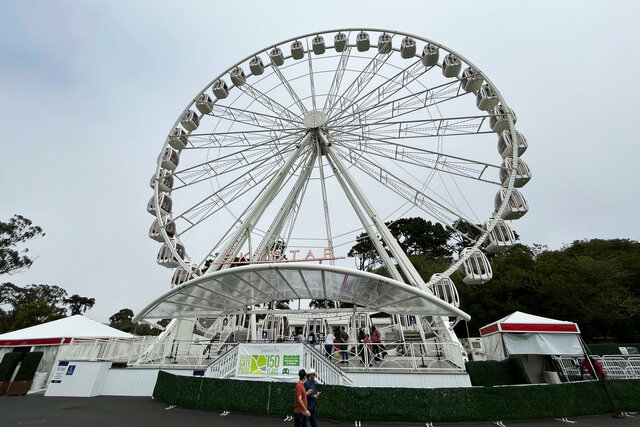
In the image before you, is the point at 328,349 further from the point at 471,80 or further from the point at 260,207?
the point at 471,80

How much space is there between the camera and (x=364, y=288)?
11805mm

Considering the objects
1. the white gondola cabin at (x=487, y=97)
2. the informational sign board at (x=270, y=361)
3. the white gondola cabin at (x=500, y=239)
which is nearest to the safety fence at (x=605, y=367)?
the white gondola cabin at (x=500, y=239)

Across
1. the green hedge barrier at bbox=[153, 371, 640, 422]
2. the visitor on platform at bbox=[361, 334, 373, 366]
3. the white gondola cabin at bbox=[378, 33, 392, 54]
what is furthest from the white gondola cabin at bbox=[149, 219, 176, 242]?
the white gondola cabin at bbox=[378, 33, 392, 54]

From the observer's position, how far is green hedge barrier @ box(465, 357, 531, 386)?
1178 cm

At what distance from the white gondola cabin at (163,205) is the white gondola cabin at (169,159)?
6.12ft

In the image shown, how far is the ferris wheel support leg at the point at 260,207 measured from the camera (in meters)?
16.6

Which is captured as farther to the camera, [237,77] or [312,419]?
[237,77]

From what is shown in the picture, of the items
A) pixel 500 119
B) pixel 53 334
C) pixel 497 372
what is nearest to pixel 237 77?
pixel 500 119

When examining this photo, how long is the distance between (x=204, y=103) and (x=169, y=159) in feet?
13.5

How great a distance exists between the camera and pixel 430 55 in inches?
695

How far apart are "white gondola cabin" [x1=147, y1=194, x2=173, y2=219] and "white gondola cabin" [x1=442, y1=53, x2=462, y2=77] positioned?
56.6ft

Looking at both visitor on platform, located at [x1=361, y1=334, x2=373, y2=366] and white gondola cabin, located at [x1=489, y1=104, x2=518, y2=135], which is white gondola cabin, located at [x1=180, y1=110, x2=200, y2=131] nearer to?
visitor on platform, located at [x1=361, y1=334, x2=373, y2=366]

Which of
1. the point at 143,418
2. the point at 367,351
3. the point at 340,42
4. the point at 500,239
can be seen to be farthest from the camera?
the point at 340,42

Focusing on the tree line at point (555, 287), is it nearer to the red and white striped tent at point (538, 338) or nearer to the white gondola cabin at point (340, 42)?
the red and white striped tent at point (538, 338)
